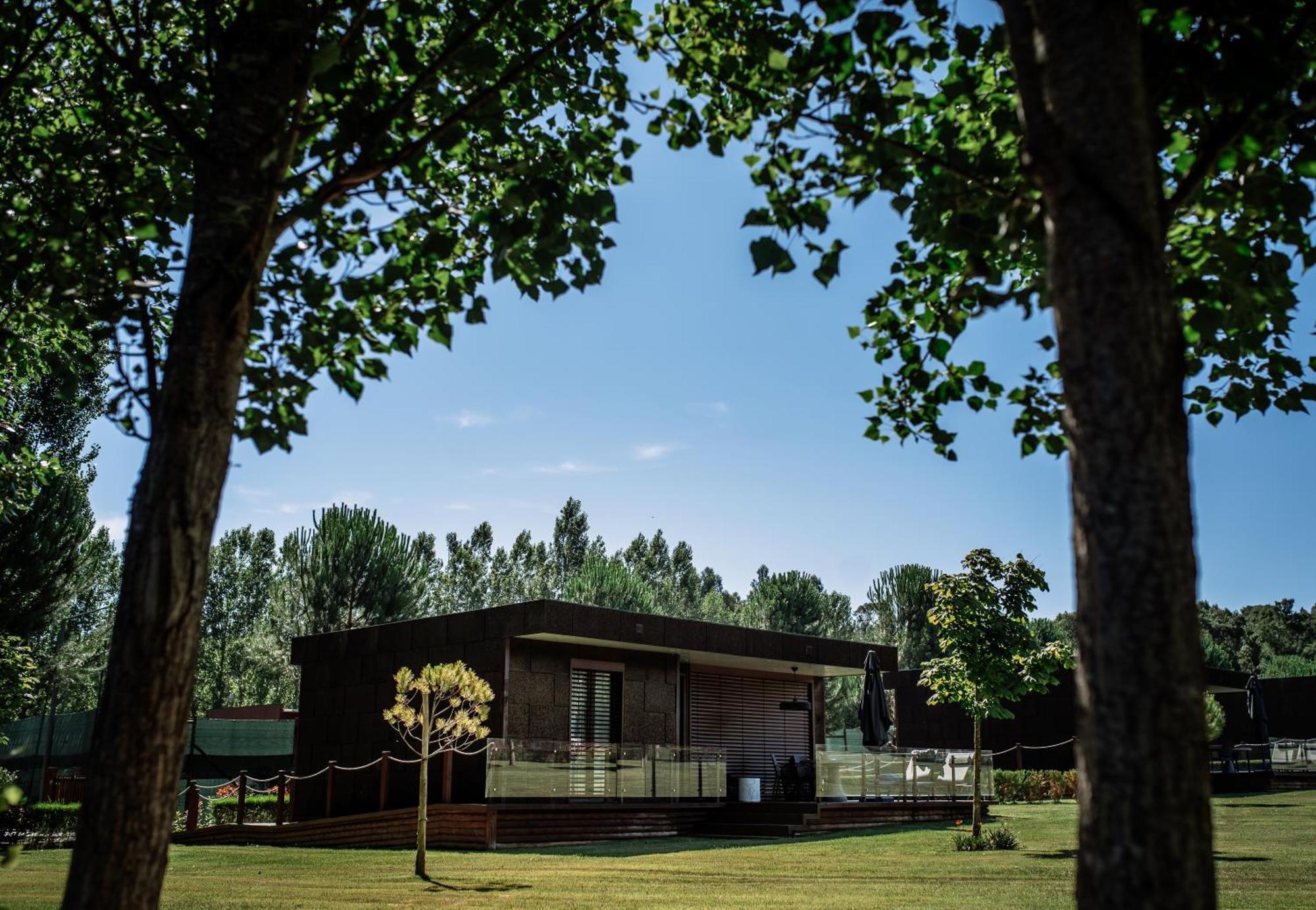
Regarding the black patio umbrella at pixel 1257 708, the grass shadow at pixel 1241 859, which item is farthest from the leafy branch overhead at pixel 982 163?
the black patio umbrella at pixel 1257 708

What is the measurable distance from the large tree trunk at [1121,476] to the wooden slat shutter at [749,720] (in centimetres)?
2147

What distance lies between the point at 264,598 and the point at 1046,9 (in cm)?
7137

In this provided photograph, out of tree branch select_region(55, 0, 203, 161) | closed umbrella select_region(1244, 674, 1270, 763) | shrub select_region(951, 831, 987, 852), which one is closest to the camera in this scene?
tree branch select_region(55, 0, 203, 161)

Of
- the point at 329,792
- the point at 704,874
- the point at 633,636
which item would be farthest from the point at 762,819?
the point at 704,874

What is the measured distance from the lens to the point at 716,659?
2344 centimetres

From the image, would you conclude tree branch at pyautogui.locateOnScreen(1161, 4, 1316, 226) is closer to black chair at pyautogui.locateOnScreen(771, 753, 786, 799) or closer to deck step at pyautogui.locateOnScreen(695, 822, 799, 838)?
deck step at pyautogui.locateOnScreen(695, 822, 799, 838)

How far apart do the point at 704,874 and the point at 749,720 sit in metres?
13.9

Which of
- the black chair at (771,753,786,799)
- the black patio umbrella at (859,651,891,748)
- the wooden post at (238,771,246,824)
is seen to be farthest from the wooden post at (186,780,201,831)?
the black patio umbrella at (859,651,891,748)

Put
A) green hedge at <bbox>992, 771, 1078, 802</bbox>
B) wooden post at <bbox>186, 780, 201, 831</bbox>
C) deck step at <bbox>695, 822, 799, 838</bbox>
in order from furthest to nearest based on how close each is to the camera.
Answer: green hedge at <bbox>992, 771, 1078, 802</bbox> → wooden post at <bbox>186, 780, 201, 831</bbox> → deck step at <bbox>695, 822, 799, 838</bbox>

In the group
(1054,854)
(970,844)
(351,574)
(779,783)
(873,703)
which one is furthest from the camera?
(351,574)

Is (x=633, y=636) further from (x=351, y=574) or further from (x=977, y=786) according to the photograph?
(x=351, y=574)

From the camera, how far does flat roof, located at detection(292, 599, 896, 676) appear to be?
727 inches

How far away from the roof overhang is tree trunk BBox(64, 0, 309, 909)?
47.2ft

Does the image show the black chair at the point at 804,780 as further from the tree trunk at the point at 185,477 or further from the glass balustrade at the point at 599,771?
the tree trunk at the point at 185,477
